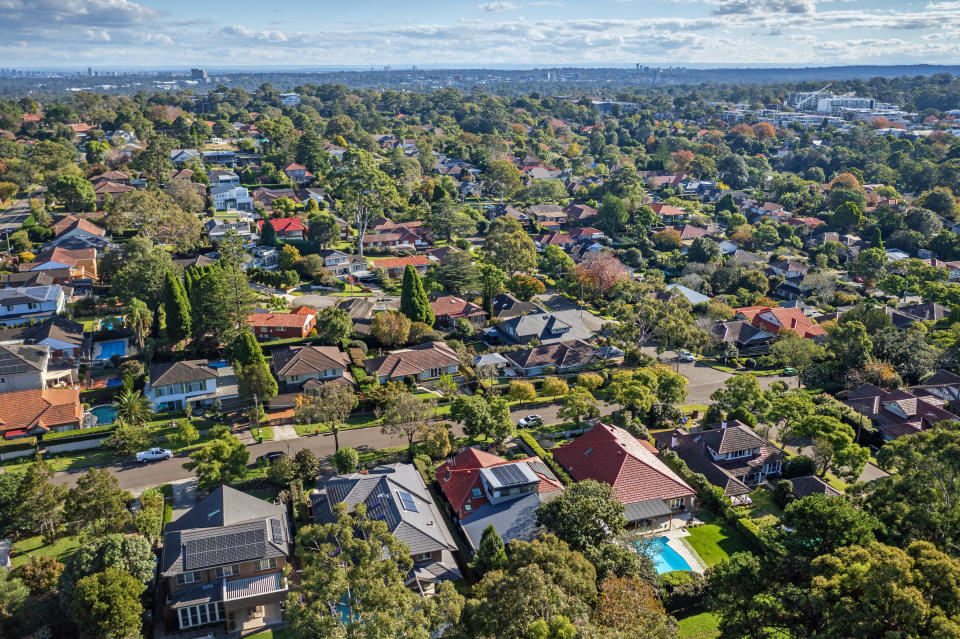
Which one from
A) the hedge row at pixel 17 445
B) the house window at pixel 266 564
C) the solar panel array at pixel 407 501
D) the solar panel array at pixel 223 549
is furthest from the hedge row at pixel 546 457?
the hedge row at pixel 17 445

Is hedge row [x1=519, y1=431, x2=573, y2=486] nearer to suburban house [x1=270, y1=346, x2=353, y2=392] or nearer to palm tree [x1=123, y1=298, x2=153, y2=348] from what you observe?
suburban house [x1=270, y1=346, x2=353, y2=392]

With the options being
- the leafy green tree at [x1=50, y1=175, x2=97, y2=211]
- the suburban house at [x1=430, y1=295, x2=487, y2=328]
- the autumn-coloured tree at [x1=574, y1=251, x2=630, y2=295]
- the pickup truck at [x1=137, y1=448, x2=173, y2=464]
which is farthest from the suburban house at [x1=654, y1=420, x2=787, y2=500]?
the leafy green tree at [x1=50, y1=175, x2=97, y2=211]

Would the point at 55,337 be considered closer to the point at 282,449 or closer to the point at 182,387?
the point at 182,387

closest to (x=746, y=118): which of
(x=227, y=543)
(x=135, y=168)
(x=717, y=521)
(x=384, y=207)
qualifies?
(x=384, y=207)

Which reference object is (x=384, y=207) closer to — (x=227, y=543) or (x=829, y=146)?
(x=227, y=543)

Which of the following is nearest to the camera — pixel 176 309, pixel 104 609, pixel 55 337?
pixel 104 609

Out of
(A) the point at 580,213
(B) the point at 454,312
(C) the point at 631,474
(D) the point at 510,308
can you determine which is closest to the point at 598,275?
(D) the point at 510,308
